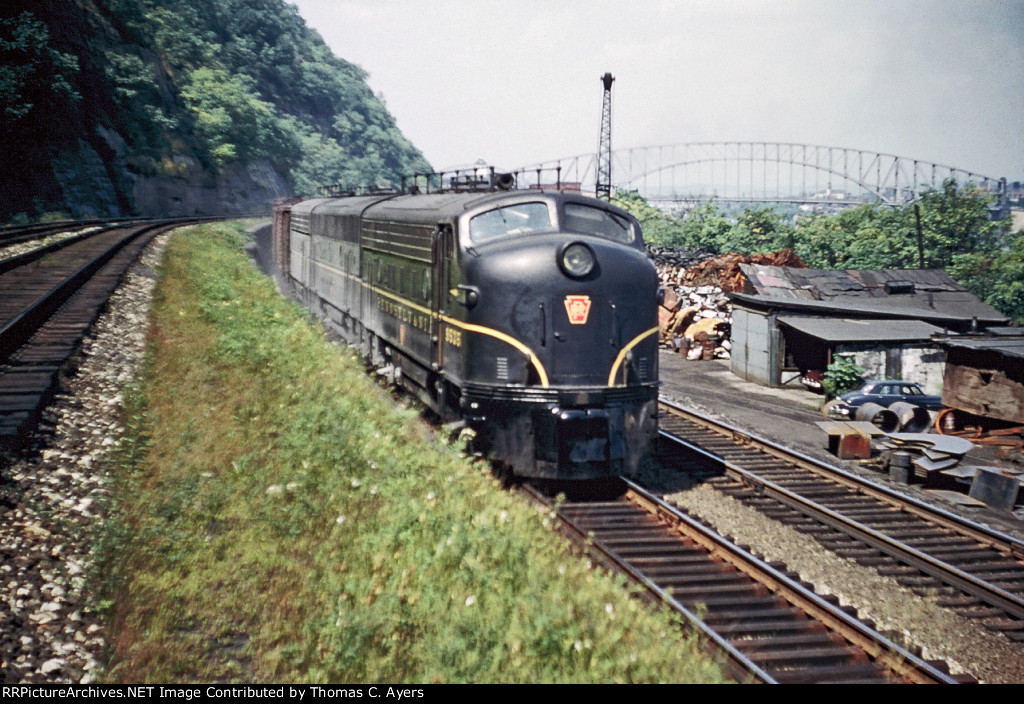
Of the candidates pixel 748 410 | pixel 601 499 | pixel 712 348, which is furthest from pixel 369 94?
pixel 601 499

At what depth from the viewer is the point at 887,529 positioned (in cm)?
1106

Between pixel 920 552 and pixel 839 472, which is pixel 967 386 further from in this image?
pixel 920 552

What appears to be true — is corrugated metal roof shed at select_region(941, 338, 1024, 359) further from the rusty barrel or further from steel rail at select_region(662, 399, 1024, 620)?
steel rail at select_region(662, 399, 1024, 620)

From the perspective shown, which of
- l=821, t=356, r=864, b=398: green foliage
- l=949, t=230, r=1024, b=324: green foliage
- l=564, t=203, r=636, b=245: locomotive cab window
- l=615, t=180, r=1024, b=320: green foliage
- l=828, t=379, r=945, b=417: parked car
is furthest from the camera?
l=615, t=180, r=1024, b=320: green foliage

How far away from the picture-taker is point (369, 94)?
5022 inches

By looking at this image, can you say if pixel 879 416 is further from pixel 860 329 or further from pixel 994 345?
pixel 860 329

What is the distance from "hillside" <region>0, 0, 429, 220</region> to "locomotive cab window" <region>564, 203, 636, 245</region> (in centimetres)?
3274

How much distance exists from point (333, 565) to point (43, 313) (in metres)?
9.54

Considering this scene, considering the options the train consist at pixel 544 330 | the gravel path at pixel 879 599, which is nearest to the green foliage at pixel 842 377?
the gravel path at pixel 879 599

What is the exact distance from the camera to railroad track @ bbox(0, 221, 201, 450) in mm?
8523

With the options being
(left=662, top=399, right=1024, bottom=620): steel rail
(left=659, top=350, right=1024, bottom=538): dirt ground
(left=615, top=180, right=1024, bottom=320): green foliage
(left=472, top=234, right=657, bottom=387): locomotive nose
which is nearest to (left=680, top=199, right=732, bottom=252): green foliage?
(left=615, top=180, right=1024, bottom=320): green foliage

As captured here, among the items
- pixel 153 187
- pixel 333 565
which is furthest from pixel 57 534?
pixel 153 187

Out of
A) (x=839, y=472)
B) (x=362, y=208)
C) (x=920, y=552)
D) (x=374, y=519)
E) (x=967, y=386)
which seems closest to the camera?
(x=374, y=519)

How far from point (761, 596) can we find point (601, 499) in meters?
3.14
